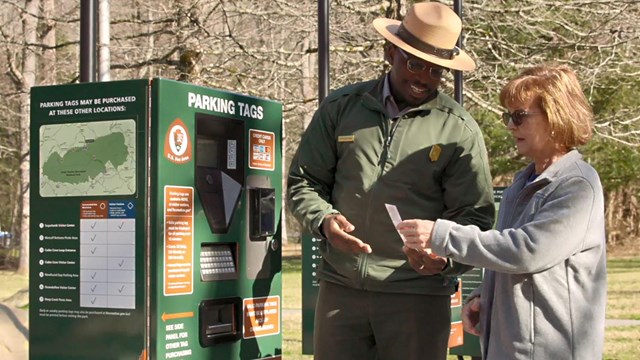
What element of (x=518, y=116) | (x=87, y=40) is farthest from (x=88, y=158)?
(x=518, y=116)

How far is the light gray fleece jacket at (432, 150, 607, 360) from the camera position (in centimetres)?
332

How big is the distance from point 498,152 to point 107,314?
19.6 m

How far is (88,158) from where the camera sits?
15.7 ft

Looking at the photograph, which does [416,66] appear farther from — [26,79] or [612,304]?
[26,79]

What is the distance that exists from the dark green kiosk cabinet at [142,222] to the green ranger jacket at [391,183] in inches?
26.9

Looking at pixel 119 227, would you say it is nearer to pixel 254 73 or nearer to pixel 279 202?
pixel 279 202

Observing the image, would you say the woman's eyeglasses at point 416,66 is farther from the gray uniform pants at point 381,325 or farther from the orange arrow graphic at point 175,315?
the orange arrow graphic at point 175,315

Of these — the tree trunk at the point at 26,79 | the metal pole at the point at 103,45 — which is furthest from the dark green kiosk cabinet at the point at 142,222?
the tree trunk at the point at 26,79

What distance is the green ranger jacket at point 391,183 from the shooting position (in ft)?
13.6

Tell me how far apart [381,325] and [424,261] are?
407mm

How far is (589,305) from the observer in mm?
3377

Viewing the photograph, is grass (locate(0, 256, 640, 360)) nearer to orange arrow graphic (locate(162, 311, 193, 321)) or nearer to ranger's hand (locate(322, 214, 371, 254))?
orange arrow graphic (locate(162, 311, 193, 321))

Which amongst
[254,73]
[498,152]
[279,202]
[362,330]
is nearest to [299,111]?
[254,73]

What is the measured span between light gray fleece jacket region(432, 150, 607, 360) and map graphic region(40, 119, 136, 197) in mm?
1767
